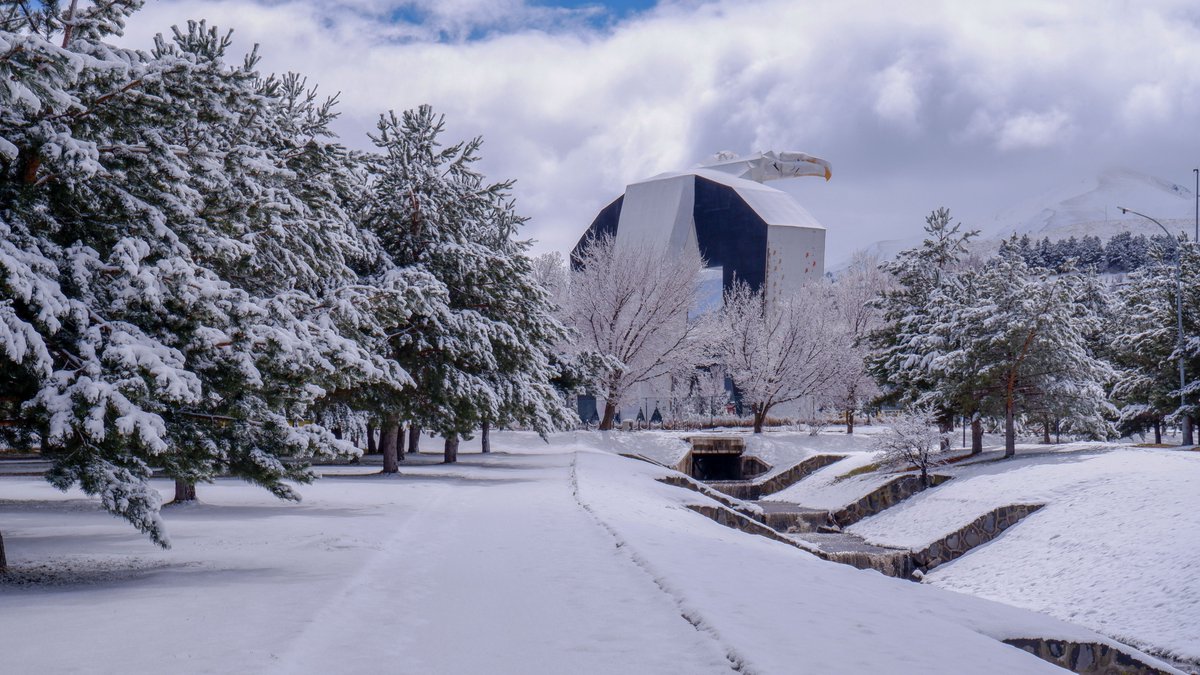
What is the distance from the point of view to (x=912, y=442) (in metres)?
30.3

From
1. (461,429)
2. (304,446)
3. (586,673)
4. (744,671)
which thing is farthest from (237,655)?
(461,429)

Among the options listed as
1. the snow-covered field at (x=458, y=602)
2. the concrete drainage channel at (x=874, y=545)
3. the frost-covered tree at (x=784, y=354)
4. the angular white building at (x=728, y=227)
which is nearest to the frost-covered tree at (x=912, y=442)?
the concrete drainage channel at (x=874, y=545)

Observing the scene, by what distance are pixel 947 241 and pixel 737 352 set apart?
1684cm

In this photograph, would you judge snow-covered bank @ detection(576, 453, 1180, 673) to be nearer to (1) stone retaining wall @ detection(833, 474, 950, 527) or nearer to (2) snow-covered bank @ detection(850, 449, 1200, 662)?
(2) snow-covered bank @ detection(850, 449, 1200, 662)

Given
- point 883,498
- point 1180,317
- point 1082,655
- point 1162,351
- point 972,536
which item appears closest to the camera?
point 1082,655

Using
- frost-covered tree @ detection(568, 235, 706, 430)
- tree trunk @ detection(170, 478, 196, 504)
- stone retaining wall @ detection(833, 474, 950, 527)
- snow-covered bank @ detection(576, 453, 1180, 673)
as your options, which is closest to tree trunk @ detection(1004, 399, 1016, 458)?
stone retaining wall @ detection(833, 474, 950, 527)

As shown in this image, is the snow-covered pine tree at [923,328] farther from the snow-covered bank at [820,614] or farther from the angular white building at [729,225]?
the angular white building at [729,225]

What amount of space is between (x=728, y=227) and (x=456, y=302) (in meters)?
58.6

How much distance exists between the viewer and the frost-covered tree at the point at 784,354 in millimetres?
49062

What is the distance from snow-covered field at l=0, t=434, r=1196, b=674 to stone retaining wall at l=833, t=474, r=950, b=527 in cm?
1421

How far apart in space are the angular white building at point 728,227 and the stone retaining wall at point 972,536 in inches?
2124

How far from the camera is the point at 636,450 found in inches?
1708

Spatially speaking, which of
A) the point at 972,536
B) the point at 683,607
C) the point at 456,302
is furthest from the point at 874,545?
the point at 683,607

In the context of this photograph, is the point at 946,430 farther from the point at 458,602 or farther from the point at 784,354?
the point at 458,602
